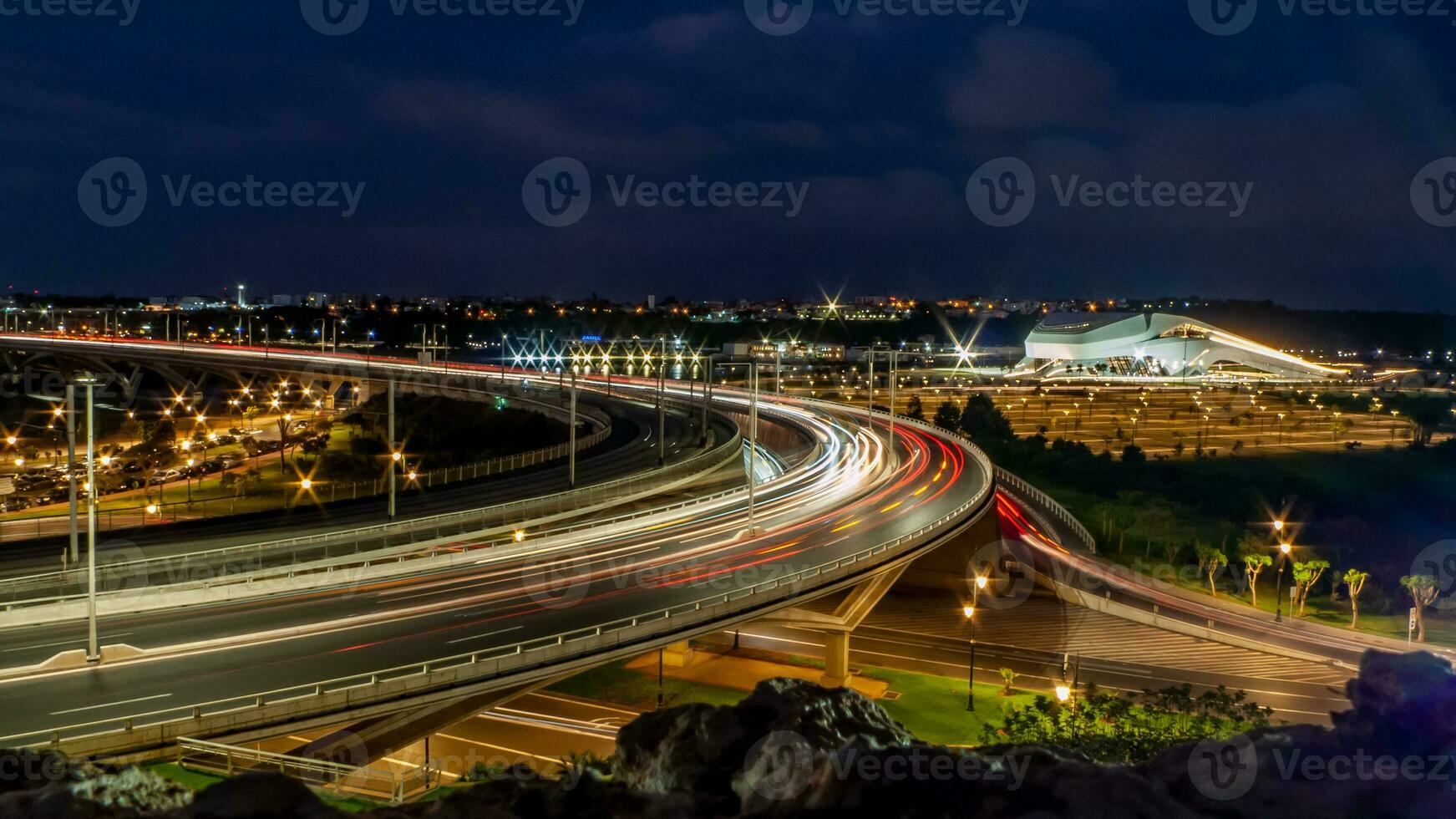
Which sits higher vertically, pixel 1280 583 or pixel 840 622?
pixel 840 622

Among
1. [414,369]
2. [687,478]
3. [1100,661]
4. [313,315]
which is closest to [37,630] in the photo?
[687,478]

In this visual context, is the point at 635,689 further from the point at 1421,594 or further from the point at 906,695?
the point at 1421,594

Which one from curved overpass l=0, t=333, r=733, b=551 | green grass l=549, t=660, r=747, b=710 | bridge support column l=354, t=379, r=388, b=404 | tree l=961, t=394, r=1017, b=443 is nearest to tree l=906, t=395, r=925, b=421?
tree l=961, t=394, r=1017, b=443

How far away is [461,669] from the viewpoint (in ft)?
44.0

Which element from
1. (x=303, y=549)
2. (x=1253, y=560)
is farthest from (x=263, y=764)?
(x=1253, y=560)

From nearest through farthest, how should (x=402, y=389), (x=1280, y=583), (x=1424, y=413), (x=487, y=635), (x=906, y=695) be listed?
(x=487, y=635), (x=906, y=695), (x=1280, y=583), (x=402, y=389), (x=1424, y=413)

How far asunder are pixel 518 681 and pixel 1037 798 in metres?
9.59

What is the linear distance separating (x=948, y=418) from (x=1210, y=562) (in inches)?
1351

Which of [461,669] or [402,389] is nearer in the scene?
[461,669]

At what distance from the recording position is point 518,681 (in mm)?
14078

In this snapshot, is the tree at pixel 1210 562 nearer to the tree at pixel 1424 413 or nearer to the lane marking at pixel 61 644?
the lane marking at pixel 61 644

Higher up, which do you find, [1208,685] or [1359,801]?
[1359,801]

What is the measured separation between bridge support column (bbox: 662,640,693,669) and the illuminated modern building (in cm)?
9687

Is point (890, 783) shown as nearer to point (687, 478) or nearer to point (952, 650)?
point (952, 650)
